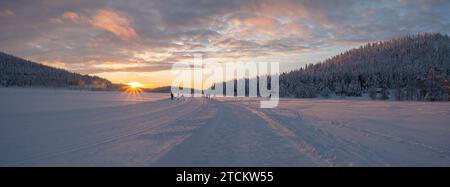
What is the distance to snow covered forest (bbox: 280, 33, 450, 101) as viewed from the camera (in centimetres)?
7762

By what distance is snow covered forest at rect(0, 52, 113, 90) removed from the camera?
11375 centimetres

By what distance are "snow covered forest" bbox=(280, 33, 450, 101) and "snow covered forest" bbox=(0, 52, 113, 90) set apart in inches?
3480

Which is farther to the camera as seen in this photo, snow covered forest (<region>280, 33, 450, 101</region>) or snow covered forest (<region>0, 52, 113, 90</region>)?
snow covered forest (<region>0, 52, 113, 90</region>)

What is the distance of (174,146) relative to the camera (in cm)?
859

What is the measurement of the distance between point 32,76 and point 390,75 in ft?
428

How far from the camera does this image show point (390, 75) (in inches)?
4478

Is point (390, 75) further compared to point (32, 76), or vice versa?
point (32, 76)

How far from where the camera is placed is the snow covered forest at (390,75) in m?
77.6

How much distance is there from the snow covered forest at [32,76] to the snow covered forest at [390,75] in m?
88.4

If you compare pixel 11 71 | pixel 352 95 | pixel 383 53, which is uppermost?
pixel 383 53

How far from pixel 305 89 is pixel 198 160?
105285mm

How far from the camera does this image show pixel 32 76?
124188 millimetres
